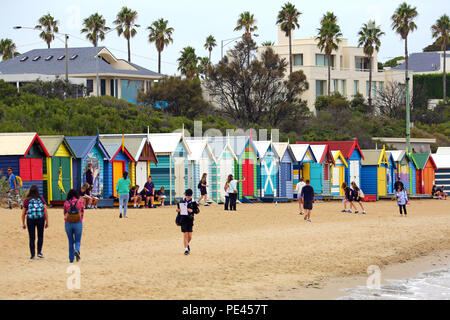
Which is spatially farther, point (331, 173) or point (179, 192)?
point (331, 173)

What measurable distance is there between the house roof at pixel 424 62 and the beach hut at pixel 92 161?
77142mm

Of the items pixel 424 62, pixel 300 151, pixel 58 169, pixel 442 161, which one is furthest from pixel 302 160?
pixel 424 62

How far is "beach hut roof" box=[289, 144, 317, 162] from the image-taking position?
42281 millimetres

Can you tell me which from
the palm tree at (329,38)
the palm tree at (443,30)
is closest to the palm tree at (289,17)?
the palm tree at (329,38)

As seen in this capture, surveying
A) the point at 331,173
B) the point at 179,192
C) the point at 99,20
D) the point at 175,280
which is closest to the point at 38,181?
the point at 179,192

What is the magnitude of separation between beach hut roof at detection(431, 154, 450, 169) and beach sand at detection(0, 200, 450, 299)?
74.7ft

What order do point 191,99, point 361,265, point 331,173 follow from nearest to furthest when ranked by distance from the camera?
point 361,265, point 331,173, point 191,99

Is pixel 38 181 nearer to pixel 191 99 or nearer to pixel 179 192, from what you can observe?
pixel 179 192

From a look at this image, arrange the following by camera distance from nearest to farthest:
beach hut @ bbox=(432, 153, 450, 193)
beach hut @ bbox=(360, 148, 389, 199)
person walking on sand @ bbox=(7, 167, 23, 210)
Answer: person walking on sand @ bbox=(7, 167, 23, 210)
beach hut @ bbox=(360, 148, 389, 199)
beach hut @ bbox=(432, 153, 450, 193)

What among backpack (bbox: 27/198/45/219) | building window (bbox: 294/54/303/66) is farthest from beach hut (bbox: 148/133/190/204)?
building window (bbox: 294/54/303/66)

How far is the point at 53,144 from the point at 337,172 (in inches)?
764

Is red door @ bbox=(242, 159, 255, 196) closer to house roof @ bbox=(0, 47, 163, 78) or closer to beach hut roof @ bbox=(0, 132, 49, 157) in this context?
beach hut roof @ bbox=(0, 132, 49, 157)

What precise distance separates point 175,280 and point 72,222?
257 cm

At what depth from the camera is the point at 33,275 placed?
15297 mm
